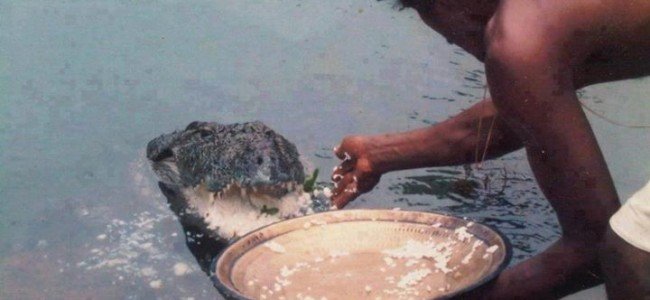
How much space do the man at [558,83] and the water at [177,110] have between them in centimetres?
135

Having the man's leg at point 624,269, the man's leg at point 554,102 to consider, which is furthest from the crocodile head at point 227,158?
the man's leg at point 624,269

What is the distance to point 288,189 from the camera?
4.46m

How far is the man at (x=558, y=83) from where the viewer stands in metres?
2.50

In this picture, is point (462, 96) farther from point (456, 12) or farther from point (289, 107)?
point (456, 12)

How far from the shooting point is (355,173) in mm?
3545

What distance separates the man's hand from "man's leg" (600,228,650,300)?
4.54ft

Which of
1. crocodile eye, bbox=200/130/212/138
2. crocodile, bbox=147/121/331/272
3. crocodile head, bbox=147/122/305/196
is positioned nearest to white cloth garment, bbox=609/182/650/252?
crocodile, bbox=147/121/331/272

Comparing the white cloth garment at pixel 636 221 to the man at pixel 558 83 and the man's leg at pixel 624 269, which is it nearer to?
the man's leg at pixel 624 269

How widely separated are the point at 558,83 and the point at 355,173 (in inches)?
46.5

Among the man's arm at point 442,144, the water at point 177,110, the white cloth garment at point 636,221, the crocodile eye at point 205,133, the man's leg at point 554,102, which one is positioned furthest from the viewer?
the crocodile eye at point 205,133

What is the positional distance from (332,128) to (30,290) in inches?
80.0

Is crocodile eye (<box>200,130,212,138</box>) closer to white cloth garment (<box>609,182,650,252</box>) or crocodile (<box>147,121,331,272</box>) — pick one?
crocodile (<box>147,121,331,272</box>)

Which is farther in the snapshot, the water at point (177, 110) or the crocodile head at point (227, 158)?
the crocodile head at point (227, 158)

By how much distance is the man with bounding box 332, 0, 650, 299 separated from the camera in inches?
98.4
